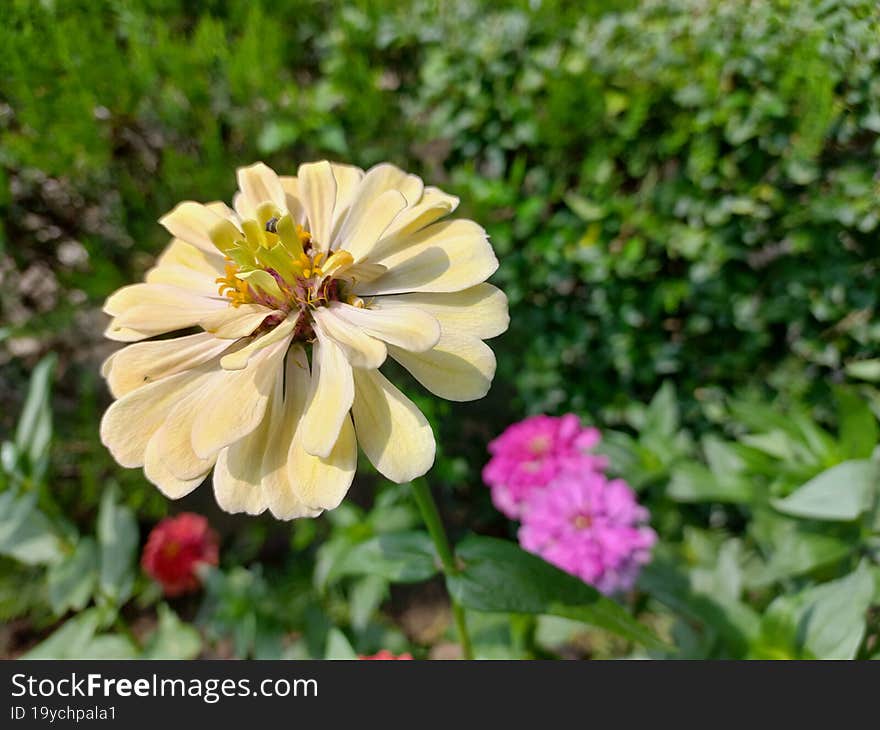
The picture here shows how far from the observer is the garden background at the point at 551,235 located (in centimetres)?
125

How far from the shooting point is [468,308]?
629 millimetres

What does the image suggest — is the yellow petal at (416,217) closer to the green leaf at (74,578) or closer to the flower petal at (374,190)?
the flower petal at (374,190)

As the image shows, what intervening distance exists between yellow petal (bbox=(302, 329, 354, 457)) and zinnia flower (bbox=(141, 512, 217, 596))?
1378 mm

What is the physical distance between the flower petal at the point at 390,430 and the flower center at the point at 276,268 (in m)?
0.09

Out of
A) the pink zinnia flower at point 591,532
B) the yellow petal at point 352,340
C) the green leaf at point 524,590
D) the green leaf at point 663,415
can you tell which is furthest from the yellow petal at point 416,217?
the green leaf at point 663,415

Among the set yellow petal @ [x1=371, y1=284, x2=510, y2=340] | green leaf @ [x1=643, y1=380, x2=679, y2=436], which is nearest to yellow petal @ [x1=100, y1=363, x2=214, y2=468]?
yellow petal @ [x1=371, y1=284, x2=510, y2=340]

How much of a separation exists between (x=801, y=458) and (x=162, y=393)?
121cm

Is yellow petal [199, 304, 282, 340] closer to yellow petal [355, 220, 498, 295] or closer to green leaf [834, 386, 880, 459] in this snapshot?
yellow petal [355, 220, 498, 295]

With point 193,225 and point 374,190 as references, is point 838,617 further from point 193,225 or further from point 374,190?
point 193,225

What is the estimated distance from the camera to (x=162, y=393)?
620mm

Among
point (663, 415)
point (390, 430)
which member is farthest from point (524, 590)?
point (663, 415)

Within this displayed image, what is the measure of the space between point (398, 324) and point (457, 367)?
0.07m

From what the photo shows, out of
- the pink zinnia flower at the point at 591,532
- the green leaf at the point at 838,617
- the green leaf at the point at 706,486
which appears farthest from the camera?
the green leaf at the point at 706,486
